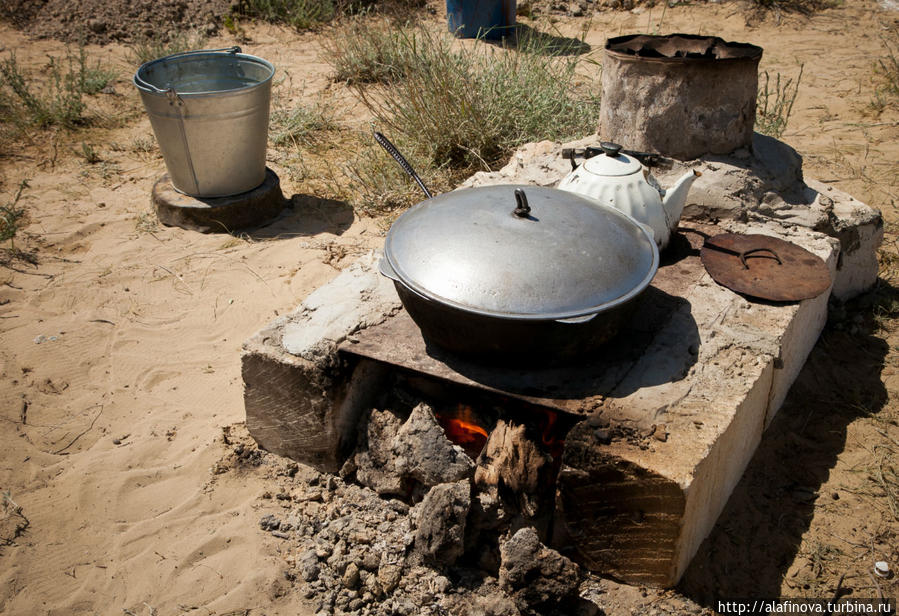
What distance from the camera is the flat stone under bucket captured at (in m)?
4.43

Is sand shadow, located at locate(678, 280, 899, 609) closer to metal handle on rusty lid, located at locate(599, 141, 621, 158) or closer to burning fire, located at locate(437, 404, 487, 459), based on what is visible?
burning fire, located at locate(437, 404, 487, 459)

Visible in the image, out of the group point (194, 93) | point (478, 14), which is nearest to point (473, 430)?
point (194, 93)

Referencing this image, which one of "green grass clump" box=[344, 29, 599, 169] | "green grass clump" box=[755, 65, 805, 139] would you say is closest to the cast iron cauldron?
"green grass clump" box=[344, 29, 599, 169]

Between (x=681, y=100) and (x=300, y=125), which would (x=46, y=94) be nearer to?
(x=300, y=125)

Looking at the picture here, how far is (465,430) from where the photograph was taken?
255cm

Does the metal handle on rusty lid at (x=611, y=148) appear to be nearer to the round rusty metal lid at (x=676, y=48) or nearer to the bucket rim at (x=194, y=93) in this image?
the round rusty metal lid at (x=676, y=48)

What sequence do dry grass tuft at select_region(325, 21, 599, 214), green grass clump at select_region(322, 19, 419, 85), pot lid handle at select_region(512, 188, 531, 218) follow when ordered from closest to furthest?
pot lid handle at select_region(512, 188, 531, 218)
dry grass tuft at select_region(325, 21, 599, 214)
green grass clump at select_region(322, 19, 419, 85)

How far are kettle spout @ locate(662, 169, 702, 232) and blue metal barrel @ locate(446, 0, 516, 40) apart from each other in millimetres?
5255

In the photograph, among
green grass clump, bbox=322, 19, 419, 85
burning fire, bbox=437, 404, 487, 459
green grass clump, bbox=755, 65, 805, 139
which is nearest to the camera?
burning fire, bbox=437, 404, 487, 459

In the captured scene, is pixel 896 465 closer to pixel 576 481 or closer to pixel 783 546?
pixel 783 546

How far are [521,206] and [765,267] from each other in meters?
1.19

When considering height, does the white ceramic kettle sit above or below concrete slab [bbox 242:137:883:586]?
above

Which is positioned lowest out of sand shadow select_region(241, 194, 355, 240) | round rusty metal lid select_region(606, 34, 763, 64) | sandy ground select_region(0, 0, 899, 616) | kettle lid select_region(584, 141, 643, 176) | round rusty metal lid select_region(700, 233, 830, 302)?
sand shadow select_region(241, 194, 355, 240)

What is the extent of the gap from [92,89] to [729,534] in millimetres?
6238
